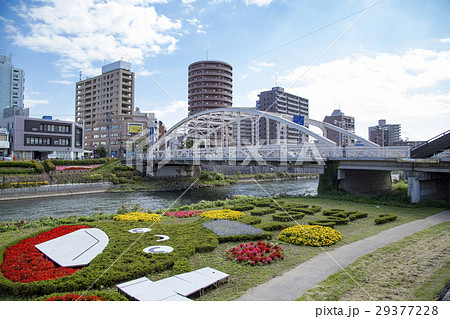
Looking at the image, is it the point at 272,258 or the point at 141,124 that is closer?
the point at 272,258

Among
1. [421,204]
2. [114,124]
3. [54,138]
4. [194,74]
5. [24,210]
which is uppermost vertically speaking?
[194,74]

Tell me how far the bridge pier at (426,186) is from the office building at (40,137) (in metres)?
66.5

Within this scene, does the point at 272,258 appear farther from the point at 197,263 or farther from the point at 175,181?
the point at 175,181

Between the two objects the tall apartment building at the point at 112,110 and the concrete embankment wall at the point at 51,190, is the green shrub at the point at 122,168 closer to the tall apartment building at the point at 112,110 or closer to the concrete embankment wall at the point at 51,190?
the concrete embankment wall at the point at 51,190

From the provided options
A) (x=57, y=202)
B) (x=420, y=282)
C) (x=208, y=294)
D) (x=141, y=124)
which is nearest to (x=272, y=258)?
(x=208, y=294)

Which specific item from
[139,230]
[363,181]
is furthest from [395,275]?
[363,181]

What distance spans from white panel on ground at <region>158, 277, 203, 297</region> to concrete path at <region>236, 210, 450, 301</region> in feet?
4.04

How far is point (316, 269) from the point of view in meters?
9.15

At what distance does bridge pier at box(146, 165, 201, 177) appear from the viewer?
196ft

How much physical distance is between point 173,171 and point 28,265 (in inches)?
2102

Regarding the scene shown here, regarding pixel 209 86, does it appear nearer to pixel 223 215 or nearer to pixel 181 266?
pixel 223 215

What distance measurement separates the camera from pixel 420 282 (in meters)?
8.03

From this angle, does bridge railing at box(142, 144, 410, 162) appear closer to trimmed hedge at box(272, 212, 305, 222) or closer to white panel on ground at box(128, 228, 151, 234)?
trimmed hedge at box(272, 212, 305, 222)

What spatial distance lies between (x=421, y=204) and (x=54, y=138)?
6898cm
